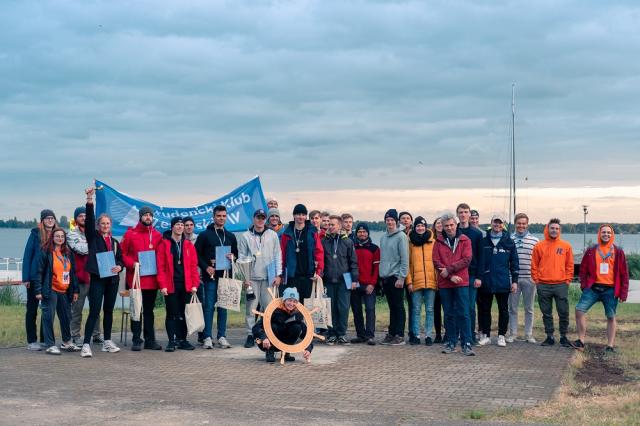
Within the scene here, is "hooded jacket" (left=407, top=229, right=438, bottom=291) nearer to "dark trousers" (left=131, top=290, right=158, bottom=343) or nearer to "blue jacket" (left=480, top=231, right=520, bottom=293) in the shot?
"blue jacket" (left=480, top=231, right=520, bottom=293)

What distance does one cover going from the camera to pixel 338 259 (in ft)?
41.1

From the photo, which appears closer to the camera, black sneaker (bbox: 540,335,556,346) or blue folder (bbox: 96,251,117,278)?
blue folder (bbox: 96,251,117,278)

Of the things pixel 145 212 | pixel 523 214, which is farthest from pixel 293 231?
pixel 523 214

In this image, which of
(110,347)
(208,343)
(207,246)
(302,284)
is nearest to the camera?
(110,347)

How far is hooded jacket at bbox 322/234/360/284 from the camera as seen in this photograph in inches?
492

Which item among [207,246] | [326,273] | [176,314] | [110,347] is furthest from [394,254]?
[110,347]

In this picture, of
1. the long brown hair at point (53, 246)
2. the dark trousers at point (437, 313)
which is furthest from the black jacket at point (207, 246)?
the dark trousers at point (437, 313)

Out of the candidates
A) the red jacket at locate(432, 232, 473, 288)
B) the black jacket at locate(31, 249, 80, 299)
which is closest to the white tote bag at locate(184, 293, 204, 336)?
the black jacket at locate(31, 249, 80, 299)

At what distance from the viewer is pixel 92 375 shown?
31.7ft

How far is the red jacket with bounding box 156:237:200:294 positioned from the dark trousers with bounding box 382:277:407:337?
293 centimetres

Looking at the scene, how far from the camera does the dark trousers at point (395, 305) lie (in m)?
12.6

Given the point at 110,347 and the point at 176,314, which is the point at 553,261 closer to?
the point at 176,314

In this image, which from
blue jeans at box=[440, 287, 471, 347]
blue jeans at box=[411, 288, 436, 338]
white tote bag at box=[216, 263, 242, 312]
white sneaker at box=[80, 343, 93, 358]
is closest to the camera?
white sneaker at box=[80, 343, 93, 358]

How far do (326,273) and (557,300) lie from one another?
361 centimetres
